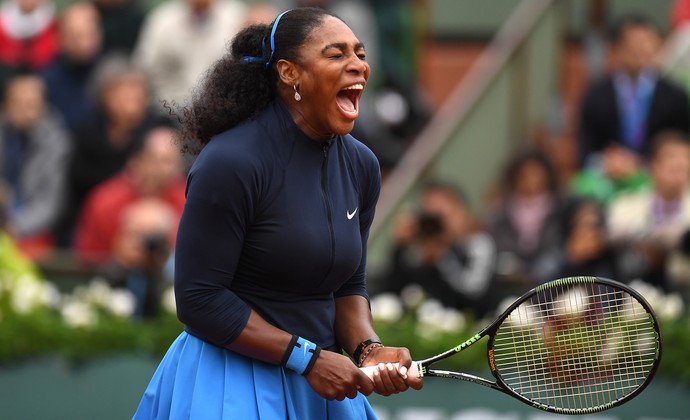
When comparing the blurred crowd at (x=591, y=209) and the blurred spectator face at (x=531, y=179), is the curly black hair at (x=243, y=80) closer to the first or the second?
the blurred crowd at (x=591, y=209)

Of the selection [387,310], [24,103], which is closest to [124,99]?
[24,103]

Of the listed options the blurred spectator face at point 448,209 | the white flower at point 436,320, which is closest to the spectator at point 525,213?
the blurred spectator face at point 448,209

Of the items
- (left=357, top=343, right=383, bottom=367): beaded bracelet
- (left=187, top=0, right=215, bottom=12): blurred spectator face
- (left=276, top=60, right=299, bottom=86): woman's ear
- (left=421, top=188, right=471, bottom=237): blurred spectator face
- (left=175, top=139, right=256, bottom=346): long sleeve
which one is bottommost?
(left=357, top=343, right=383, bottom=367): beaded bracelet

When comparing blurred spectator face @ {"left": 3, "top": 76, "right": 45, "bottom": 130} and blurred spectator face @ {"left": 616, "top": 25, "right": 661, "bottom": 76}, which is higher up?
blurred spectator face @ {"left": 616, "top": 25, "right": 661, "bottom": 76}

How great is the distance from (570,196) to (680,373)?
151 cm

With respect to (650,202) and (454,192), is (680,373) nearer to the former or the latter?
(650,202)

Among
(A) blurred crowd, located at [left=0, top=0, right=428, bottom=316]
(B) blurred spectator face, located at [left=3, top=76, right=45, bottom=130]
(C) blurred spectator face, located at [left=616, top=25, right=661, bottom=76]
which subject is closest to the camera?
(A) blurred crowd, located at [left=0, top=0, right=428, bottom=316]

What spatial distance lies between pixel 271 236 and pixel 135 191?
4824 millimetres

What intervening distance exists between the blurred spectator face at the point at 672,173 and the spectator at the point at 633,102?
2.77ft

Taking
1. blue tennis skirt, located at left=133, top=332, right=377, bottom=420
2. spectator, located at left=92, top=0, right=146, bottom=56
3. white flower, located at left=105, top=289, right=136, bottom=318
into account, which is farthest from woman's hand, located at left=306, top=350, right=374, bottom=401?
spectator, located at left=92, top=0, right=146, bottom=56

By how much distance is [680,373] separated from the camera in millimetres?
6680

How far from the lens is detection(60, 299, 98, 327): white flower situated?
7.12 metres

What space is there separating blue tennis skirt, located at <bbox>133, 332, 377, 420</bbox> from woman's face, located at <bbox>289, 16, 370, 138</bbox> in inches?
28.9

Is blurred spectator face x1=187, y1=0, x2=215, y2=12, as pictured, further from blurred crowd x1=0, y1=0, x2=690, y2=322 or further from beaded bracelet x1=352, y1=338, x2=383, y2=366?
beaded bracelet x1=352, y1=338, x2=383, y2=366
